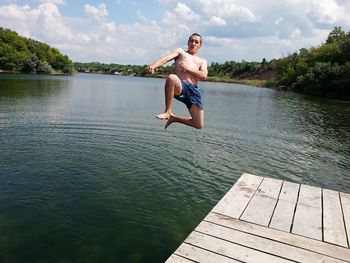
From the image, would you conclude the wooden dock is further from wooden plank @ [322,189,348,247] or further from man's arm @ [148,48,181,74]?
man's arm @ [148,48,181,74]

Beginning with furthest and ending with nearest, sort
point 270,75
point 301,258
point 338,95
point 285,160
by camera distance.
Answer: point 270,75 < point 338,95 < point 285,160 < point 301,258

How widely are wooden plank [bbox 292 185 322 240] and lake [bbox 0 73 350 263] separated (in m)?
2.99

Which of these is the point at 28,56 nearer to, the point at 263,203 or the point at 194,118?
the point at 194,118

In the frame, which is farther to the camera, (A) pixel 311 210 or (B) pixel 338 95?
(B) pixel 338 95

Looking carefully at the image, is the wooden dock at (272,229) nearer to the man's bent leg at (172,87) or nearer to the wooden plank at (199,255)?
the wooden plank at (199,255)

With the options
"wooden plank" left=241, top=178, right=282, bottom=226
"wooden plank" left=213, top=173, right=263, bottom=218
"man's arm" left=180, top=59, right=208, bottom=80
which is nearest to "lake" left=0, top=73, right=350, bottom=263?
"wooden plank" left=213, top=173, right=263, bottom=218

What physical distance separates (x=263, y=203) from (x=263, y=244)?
2.03 metres

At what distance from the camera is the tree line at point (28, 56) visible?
4695 inches

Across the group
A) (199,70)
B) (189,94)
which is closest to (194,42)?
(199,70)

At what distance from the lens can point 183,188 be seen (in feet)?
39.3

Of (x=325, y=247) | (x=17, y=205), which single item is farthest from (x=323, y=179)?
(x=17, y=205)

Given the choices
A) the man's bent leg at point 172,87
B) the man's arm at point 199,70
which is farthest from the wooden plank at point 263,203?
the man's arm at point 199,70

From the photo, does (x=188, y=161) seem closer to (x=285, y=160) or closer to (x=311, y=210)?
(x=285, y=160)

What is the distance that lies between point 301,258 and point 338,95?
2641 inches
